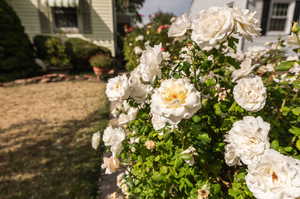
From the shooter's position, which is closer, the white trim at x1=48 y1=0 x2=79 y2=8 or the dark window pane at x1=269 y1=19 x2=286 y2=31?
the dark window pane at x1=269 y1=19 x2=286 y2=31

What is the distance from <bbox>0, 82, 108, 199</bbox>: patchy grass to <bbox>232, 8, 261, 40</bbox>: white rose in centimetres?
212

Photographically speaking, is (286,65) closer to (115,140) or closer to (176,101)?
(176,101)

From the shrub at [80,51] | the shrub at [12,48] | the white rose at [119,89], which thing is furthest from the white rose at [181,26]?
the shrub at [80,51]

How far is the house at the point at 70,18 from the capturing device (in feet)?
30.9

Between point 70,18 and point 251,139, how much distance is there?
35.4ft

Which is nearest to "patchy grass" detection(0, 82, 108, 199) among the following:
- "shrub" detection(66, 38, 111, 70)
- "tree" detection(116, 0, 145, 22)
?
"shrub" detection(66, 38, 111, 70)

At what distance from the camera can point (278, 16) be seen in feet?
24.0

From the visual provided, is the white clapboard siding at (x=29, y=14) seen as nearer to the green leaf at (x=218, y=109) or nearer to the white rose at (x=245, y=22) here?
the green leaf at (x=218, y=109)

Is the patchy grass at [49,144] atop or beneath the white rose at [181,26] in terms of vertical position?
beneath

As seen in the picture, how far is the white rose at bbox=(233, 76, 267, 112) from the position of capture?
96cm

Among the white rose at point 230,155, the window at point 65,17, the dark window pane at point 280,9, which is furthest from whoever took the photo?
the window at point 65,17

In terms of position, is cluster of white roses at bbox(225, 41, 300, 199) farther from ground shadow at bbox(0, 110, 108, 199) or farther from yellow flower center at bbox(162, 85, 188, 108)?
ground shadow at bbox(0, 110, 108, 199)

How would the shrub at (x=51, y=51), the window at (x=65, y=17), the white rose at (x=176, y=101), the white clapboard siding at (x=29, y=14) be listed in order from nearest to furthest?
1. the white rose at (x=176, y=101)
2. the shrub at (x=51, y=51)
3. the white clapboard siding at (x=29, y=14)
4. the window at (x=65, y=17)

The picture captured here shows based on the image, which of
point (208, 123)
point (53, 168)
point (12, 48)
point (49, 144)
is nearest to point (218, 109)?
point (208, 123)
